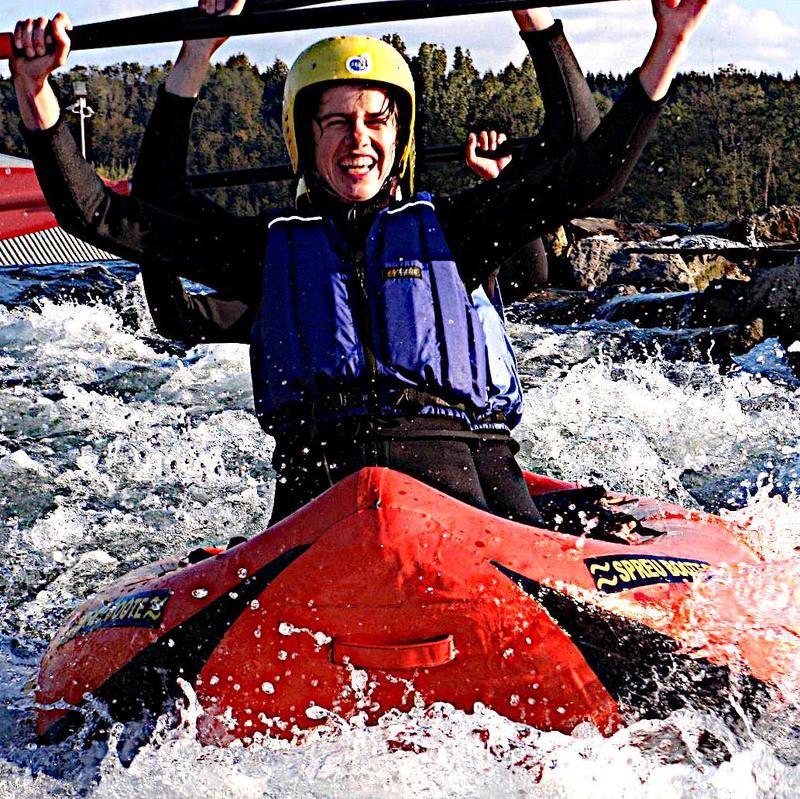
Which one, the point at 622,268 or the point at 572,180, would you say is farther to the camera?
the point at 622,268

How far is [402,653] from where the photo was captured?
199cm

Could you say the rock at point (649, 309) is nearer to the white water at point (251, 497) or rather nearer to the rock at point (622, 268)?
the white water at point (251, 497)

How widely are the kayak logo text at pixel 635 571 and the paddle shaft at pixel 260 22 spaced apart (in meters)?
1.35

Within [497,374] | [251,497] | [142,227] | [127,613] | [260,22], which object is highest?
[260,22]

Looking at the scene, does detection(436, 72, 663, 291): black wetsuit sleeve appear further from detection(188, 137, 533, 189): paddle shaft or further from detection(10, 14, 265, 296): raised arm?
detection(188, 137, 533, 189): paddle shaft

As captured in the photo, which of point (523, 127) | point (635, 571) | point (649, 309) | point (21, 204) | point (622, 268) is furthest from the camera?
point (523, 127)

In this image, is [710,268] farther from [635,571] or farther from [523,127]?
[523,127]

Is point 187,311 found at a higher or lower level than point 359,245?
lower

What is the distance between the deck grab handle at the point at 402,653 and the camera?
1.98 meters

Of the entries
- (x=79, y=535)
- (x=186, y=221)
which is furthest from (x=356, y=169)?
(x=79, y=535)

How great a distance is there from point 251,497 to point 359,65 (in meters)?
2.81

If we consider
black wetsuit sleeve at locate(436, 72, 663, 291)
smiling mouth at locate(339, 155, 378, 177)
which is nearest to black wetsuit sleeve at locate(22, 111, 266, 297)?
smiling mouth at locate(339, 155, 378, 177)

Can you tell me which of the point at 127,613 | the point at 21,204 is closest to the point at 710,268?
the point at 21,204

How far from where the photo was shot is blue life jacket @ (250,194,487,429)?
2.48m
